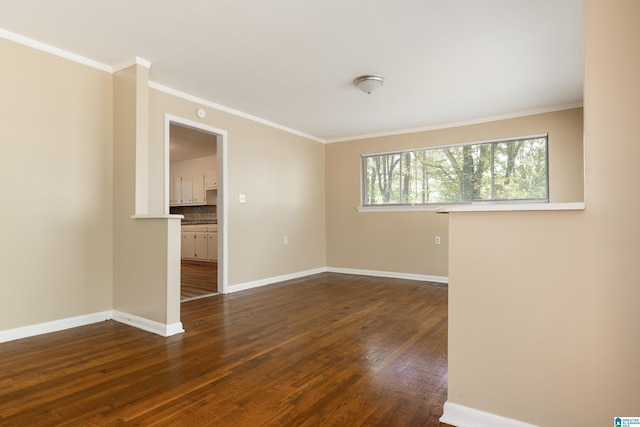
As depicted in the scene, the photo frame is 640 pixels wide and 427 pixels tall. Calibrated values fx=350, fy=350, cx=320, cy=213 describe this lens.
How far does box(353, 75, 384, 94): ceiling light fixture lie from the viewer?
343 cm

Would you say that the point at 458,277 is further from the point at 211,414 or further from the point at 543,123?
the point at 543,123

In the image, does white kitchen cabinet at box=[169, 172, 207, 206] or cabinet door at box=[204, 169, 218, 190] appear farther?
white kitchen cabinet at box=[169, 172, 207, 206]

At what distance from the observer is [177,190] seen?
8336mm

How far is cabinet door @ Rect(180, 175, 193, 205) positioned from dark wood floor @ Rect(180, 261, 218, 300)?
56.3 inches

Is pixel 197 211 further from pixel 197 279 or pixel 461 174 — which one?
pixel 461 174

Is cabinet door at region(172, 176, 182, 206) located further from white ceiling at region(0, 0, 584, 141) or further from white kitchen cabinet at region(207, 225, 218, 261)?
white ceiling at region(0, 0, 584, 141)

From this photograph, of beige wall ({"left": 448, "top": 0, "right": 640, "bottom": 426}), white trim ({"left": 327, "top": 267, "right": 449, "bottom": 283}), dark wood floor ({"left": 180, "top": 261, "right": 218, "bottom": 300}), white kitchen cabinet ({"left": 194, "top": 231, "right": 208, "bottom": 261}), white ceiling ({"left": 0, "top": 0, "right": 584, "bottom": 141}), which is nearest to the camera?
beige wall ({"left": 448, "top": 0, "right": 640, "bottom": 426})

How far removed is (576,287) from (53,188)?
3575 mm

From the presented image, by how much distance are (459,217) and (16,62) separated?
338 cm

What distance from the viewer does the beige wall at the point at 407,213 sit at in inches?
169

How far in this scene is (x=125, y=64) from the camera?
10.3ft

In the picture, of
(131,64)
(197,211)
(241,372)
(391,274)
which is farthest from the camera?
(197,211)

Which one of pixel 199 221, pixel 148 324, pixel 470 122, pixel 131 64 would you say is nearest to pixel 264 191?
pixel 131 64

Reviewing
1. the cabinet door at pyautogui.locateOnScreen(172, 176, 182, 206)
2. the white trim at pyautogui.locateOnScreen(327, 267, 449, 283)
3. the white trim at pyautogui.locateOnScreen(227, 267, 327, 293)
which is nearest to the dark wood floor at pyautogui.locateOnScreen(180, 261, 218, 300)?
the white trim at pyautogui.locateOnScreen(227, 267, 327, 293)
